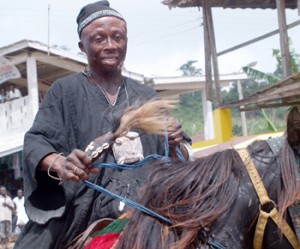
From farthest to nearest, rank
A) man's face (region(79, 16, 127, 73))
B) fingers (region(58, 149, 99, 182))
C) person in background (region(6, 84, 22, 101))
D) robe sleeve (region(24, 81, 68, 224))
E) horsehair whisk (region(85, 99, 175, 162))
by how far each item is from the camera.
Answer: person in background (region(6, 84, 22, 101)), man's face (region(79, 16, 127, 73)), robe sleeve (region(24, 81, 68, 224)), horsehair whisk (region(85, 99, 175, 162)), fingers (region(58, 149, 99, 182))

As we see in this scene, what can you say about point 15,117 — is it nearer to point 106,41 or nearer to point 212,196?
point 106,41

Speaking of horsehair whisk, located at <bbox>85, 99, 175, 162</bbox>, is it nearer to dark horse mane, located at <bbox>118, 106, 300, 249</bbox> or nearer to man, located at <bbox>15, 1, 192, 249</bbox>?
man, located at <bbox>15, 1, 192, 249</bbox>

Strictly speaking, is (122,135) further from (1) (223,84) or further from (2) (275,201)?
(1) (223,84)

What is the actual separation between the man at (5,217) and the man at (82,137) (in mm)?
13562

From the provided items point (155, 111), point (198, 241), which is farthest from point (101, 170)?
point (198, 241)

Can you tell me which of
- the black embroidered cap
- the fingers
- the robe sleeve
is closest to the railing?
the black embroidered cap

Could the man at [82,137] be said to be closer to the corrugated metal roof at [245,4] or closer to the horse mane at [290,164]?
the horse mane at [290,164]

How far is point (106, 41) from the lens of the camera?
2.89 metres

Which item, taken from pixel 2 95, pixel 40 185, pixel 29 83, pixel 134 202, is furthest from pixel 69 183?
pixel 2 95

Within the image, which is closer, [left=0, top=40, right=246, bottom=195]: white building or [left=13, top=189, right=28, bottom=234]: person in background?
[left=13, top=189, right=28, bottom=234]: person in background

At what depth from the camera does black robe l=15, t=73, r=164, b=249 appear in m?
2.61

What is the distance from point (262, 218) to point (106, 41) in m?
1.24

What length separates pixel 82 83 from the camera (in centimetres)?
299

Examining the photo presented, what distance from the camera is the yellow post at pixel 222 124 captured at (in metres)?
14.4
